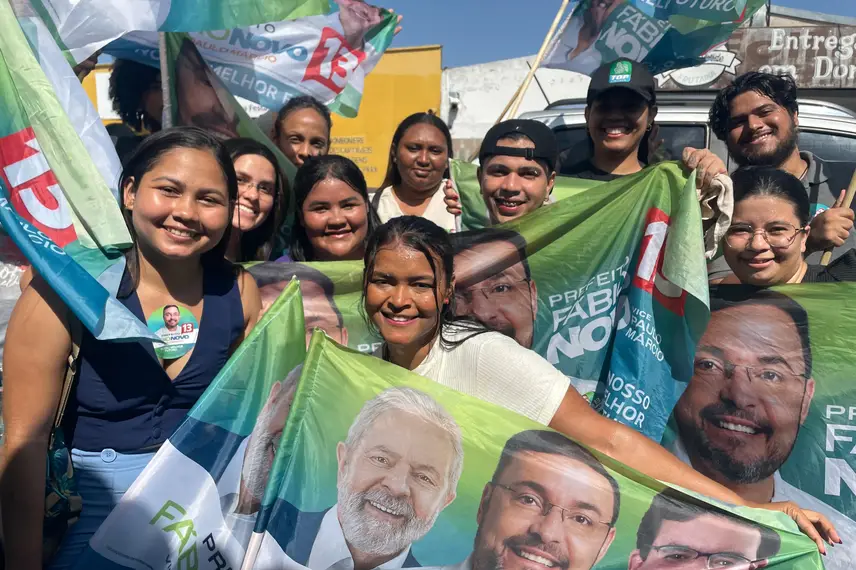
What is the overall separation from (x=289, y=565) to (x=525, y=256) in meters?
1.47

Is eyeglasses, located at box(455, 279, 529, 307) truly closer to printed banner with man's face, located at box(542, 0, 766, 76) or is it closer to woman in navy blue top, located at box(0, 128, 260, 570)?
woman in navy blue top, located at box(0, 128, 260, 570)

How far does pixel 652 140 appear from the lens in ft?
12.8

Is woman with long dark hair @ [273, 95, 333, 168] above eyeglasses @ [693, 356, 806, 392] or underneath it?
above

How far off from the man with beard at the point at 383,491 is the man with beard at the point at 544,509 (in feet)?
0.43

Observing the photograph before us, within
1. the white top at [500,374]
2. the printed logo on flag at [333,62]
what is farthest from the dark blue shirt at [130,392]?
the printed logo on flag at [333,62]

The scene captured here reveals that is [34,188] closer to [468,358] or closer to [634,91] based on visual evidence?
[468,358]

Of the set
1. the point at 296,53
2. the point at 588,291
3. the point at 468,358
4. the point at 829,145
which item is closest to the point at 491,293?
the point at 588,291

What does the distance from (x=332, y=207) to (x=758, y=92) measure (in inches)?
79.8

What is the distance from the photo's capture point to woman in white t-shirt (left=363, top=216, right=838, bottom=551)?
200 centimetres

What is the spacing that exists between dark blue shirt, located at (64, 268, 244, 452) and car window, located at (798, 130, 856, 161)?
3.86 meters

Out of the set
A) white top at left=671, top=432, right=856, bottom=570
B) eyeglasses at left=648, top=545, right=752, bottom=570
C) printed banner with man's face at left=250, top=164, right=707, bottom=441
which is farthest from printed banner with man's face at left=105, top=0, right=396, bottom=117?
eyeglasses at left=648, top=545, right=752, bottom=570

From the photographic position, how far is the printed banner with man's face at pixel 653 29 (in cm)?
448

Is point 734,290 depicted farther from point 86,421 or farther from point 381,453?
point 86,421

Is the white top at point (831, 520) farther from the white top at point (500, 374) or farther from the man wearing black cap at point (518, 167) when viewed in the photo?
the man wearing black cap at point (518, 167)
